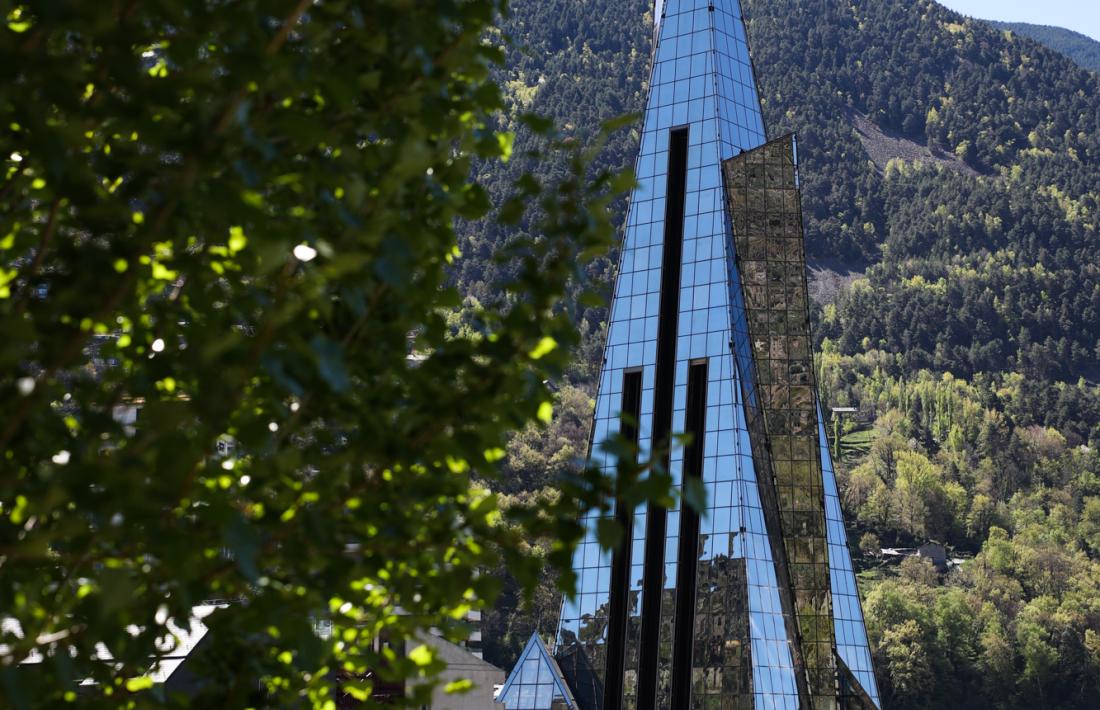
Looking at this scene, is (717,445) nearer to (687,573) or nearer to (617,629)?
(687,573)

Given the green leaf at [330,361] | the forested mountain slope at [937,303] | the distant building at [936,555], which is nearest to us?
the green leaf at [330,361]

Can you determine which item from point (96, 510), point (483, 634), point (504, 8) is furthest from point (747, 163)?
point (483, 634)

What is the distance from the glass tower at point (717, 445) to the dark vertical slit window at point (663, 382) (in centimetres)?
4

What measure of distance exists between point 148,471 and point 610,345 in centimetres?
2731

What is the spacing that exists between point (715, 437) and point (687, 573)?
293 centimetres

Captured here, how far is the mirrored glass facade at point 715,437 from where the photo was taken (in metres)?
26.4

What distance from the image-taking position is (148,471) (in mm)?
3000

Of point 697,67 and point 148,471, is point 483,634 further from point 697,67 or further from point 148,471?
point 148,471

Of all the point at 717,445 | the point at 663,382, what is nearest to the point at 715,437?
the point at 717,445

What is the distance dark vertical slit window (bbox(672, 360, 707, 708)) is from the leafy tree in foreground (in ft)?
75.1

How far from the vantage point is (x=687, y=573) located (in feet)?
89.6

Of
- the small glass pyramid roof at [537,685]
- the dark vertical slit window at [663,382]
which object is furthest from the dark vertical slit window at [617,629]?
the small glass pyramid roof at [537,685]

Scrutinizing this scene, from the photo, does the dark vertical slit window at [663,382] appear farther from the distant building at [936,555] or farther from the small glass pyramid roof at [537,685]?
the distant building at [936,555]

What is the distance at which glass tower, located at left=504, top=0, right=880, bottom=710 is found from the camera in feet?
86.6
